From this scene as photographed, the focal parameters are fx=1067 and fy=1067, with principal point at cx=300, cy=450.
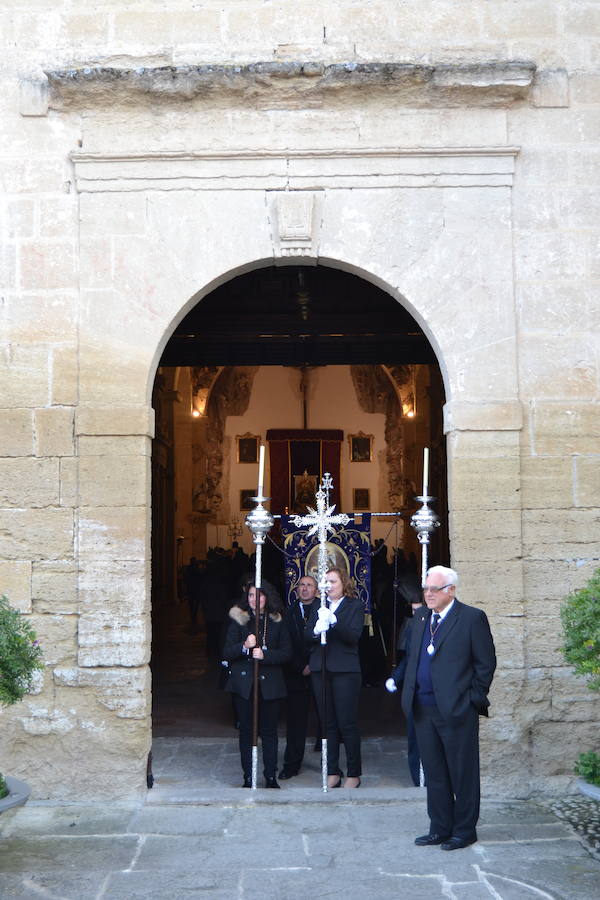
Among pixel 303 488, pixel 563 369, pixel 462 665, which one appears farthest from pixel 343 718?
pixel 303 488

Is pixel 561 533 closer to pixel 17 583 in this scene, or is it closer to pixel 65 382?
pixel 65 382

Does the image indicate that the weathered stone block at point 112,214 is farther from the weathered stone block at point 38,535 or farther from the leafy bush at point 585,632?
the leafy bush at point 585,632

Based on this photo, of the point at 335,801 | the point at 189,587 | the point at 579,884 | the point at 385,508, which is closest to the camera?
the point at 579,884

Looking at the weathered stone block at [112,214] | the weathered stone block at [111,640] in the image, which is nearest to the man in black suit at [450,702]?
the weathered stone block at [111,640]

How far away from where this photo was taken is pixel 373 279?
23.6ft

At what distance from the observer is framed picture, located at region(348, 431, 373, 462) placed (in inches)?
822

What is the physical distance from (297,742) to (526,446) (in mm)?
2568

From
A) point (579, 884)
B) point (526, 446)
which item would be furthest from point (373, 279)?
point (579, 884)

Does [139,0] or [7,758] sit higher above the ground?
[139,0]

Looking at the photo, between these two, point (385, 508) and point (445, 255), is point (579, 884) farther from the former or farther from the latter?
point (385, 508)

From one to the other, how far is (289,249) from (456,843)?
383cm

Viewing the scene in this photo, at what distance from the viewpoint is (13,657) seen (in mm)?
5250

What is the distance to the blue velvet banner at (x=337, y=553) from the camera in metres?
9.58

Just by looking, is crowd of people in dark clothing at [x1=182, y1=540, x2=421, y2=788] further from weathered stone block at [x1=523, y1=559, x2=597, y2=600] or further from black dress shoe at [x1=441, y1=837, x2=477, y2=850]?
black dress shoe at [x1=441, y1=837, x2=477, y2=850]
